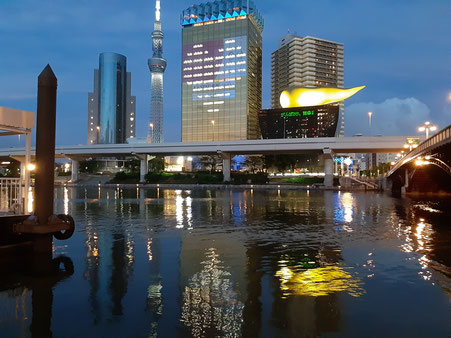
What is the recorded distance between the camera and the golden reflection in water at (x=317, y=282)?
9.51 m

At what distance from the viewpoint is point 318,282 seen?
34.0ft

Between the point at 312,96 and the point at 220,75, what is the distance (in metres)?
69.1

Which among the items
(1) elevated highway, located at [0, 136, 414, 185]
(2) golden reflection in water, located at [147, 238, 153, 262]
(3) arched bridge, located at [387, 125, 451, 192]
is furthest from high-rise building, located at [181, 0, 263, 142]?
(2) golden reflection in water, located at [147, 238, 153, 262]

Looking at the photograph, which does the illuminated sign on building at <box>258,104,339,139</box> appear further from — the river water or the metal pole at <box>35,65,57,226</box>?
the metal pole at <box>35,65,57,226</box>

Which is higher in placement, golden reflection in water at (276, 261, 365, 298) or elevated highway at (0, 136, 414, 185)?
elevated highway at (0, 136, 414, 185)

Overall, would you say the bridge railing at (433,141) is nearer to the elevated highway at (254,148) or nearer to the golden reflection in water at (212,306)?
the golden reflection in water at (212,306)

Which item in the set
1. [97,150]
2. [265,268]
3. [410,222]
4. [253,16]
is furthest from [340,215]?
[253,16]

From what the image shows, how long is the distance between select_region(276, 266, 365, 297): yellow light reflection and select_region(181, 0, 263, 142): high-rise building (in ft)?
561

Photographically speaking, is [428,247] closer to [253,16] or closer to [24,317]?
[24,317]

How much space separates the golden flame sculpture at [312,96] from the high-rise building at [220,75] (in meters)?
45.3

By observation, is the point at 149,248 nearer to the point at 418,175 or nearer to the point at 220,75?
the point at 418,175

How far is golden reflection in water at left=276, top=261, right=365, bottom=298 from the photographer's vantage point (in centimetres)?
951

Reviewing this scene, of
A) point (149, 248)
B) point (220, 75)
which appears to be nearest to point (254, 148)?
point (149, 248)

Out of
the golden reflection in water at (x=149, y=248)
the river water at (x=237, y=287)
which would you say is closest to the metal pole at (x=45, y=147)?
the river water at (x=237, y=287)
